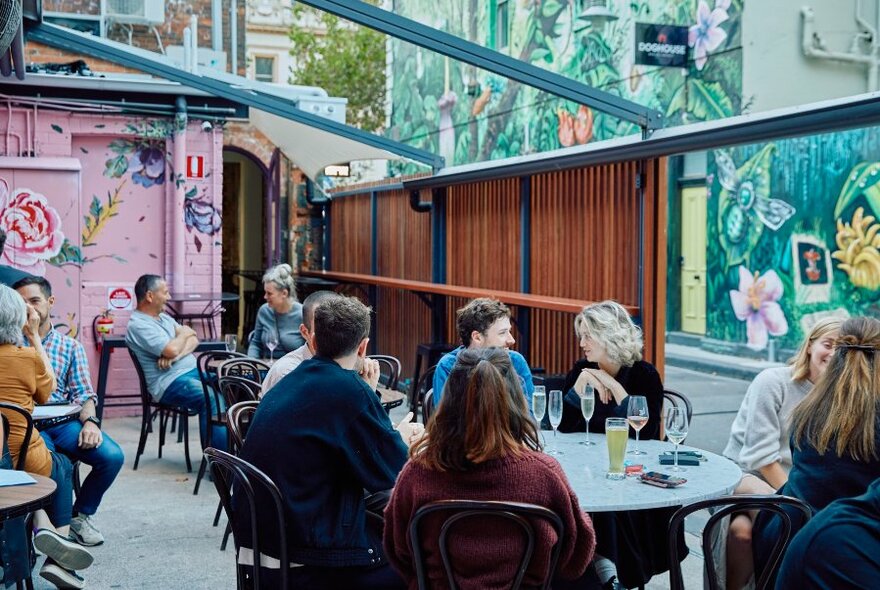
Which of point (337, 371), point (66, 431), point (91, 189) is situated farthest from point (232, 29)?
point (337, 371)

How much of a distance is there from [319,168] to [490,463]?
8910mm

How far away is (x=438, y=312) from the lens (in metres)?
10.7

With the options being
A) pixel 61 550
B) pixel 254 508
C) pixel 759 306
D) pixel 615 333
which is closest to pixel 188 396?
pixel 61 550

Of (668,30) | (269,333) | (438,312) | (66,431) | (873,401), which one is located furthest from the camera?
(668,30)

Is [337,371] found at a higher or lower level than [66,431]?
higher

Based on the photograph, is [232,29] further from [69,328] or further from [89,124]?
[69,328]

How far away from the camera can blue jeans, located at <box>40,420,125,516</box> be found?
5762mm

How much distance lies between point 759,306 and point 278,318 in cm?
894

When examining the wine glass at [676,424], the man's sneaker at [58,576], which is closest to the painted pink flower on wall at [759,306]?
the wine glass at [676,424]

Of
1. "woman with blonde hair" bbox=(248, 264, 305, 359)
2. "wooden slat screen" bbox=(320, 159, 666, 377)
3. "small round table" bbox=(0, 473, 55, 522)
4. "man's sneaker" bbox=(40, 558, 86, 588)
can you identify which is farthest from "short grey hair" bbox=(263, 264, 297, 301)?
"small round table" bbox=(0, 473, 55, 522)

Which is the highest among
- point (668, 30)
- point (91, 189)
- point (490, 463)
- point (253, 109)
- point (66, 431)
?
point (668, 30)

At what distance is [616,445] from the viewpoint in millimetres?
3885

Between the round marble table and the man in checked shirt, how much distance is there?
8.55 ft

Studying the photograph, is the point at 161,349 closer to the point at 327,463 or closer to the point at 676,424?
the point at 327,463
